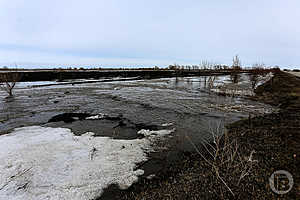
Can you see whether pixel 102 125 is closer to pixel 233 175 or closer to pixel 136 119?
pixel 136 119

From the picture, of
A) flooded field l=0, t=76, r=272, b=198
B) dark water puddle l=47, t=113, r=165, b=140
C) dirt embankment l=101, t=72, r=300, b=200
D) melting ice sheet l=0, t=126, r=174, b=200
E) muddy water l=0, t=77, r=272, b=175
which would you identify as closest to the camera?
dirt embankment l=101, t=72, r=300, b=200

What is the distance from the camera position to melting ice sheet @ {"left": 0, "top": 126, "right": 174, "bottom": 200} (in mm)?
3367

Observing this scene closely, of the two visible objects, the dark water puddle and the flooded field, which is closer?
the flooded field

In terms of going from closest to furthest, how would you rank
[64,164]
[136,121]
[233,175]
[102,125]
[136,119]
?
[233,175] → [64,164] → [102,125] → [136,121] → [136,119]

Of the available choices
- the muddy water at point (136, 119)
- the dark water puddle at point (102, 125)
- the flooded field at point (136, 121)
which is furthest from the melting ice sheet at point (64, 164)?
the muddy water at point (136, 119)

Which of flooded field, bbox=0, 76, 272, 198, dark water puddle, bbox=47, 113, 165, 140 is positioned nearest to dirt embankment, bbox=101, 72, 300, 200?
flooded field, bbox=0, 76, 272, 198

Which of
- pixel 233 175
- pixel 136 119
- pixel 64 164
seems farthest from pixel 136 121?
pixel 233 175

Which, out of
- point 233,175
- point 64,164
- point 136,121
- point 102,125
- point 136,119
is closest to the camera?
point 233,175

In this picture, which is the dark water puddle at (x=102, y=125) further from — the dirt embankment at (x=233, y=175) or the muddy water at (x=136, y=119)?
the dirt embankment at (x=233, y=175)

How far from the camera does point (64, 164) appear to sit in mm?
4277

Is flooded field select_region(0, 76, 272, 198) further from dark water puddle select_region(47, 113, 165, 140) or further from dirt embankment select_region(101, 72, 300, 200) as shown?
dirt embankment select_region(101, 72, 300, 200)

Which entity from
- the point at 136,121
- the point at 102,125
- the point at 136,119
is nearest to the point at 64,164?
the point at 102,125

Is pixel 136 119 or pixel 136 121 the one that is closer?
pixel 136 121

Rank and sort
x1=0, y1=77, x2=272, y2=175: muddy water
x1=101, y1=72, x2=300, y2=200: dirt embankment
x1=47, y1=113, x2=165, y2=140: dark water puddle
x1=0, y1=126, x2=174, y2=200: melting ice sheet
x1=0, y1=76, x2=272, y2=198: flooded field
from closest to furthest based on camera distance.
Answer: x1=101, y1=72, x2=300, y2=200: dirt embankment → x1=0, y1=126, x2=174, y2=200: melting ice sheet → x1=0, y1=76, x2=272, y2=198: flooded field → x1=0, y1=77, x2=272, y2=175: muddy water → x1=47, y1=113, x2=165, y2=140: dark water puddle
